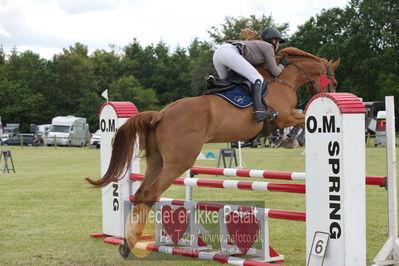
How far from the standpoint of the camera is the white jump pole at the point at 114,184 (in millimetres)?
6691

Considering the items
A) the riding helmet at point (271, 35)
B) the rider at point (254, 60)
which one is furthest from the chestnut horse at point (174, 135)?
the riding helmet at point (271, 35)

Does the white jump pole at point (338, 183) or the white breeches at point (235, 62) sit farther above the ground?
the white breeches at point (235, 62)

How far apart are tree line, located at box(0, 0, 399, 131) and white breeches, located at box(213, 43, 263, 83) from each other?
39.7 meters

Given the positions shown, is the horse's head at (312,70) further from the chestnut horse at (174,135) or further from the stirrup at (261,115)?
the stirrup at (261,115)

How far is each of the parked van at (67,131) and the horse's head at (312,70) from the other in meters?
36.4

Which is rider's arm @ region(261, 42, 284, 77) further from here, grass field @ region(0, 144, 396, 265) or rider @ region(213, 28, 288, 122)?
grass field @ region(0, 144, 396, 265)

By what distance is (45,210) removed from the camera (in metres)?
9.57

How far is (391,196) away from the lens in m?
4.91

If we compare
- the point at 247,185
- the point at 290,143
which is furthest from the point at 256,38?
the point at 247,185

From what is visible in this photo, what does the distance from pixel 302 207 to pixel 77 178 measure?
7317mm

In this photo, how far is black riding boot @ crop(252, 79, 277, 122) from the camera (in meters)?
5.35

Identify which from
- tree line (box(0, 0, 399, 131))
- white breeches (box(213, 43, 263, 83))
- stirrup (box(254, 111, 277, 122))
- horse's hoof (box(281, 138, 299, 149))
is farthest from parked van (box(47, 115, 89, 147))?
stirrup (box(254, 111, 277, 122))

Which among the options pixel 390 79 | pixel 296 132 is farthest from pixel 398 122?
pixel 296 132

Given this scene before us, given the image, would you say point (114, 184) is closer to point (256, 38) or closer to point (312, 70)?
point (256, 38)
